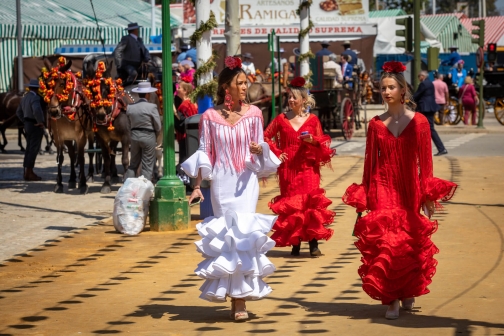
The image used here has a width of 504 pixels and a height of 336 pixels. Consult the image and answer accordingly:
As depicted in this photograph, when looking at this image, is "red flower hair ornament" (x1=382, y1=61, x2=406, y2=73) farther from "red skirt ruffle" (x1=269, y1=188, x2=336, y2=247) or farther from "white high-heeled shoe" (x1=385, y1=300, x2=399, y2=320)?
"red skirt ruffle" (x1=269, y1=188, x2=336, y2=247)

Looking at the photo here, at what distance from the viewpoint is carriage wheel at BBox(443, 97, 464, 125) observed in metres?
35.6

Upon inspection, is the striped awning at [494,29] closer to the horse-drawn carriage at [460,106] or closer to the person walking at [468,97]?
the horse-drawn carriage at [460,106]

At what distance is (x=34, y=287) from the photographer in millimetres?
9320

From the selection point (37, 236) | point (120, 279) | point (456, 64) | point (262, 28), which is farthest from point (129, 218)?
point (456, 64)

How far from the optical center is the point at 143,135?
15352mm

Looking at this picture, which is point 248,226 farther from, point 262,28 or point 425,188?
point 262,28

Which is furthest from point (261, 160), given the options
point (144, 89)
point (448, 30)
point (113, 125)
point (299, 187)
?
point (448, 30)

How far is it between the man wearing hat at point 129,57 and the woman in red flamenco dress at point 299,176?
339 inches

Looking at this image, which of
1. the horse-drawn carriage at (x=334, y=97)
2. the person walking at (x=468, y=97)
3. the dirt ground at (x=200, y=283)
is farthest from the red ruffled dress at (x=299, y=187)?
the person walking at (x=468, y=97)

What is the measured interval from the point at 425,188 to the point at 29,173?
561 inches

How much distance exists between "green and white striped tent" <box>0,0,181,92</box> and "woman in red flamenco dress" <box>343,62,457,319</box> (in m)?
33.4

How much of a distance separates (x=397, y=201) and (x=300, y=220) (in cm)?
288

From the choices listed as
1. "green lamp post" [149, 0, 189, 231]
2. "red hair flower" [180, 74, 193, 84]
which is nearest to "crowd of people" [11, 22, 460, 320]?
"green lamp post" [149, 0, 189, 231]

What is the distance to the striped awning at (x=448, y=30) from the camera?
6219 cm
